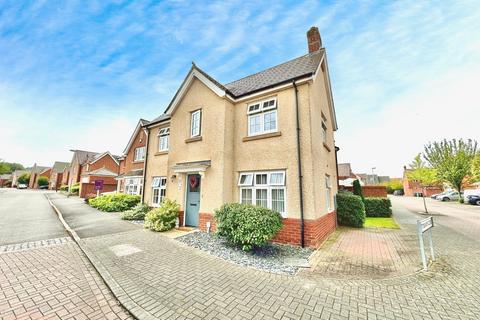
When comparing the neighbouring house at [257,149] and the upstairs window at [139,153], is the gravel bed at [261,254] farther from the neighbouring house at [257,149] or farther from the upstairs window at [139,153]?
the upstairs window at [139,153]

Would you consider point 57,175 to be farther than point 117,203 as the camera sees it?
Yes

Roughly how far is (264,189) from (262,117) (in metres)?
3.48

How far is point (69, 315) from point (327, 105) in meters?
14.0

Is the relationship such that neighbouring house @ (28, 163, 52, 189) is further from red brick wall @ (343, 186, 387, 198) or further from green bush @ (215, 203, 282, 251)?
red brick wall @ (343, 186, 387, 198)

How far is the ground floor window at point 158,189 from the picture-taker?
13227 millimetres

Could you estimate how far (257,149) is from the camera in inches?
360

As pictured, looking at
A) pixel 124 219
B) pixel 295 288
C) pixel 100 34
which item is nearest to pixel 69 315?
pixel 295 288

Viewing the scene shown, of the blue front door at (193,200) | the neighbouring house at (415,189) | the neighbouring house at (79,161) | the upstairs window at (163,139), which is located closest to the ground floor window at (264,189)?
the blue front door at (193,200)

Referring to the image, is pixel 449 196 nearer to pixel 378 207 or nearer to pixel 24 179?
pixel 378 207

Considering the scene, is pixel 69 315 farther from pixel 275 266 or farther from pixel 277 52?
pixel 277 52

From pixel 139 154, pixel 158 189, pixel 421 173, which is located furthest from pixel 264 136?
pixel 421 173

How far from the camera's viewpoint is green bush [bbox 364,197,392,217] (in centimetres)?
1661

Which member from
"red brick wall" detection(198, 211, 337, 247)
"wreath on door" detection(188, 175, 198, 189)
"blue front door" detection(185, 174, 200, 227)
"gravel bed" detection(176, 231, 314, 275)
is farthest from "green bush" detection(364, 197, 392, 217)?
"wreath on door" detection(188, 175, 198, 189)

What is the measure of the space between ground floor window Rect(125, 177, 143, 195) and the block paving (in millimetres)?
11515
